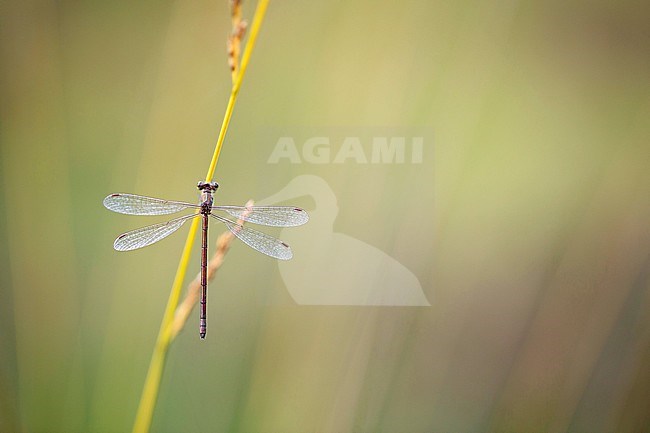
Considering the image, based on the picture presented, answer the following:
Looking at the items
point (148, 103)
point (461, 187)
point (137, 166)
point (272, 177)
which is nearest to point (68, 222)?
point (137, 166)

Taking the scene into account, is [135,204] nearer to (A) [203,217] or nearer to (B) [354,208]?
(A) [203,217]

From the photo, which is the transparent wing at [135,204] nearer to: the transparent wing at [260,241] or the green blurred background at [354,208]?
the transparent wing at [260,241]

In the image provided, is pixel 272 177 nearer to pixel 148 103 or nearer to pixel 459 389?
pixel 148 103

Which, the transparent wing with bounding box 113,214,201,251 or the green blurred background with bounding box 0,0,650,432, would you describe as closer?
the transparent wing with bounding box 113,214,201,251

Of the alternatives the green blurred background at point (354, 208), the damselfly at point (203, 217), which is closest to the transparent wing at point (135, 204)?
the damselfly at point (203, 217)

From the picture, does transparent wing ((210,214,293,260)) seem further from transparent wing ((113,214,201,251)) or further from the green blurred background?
the green blurred background

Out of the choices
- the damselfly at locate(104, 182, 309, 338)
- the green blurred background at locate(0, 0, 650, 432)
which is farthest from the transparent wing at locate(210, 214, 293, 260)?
the green blurred background at locate(0, 0, 650, 432)
